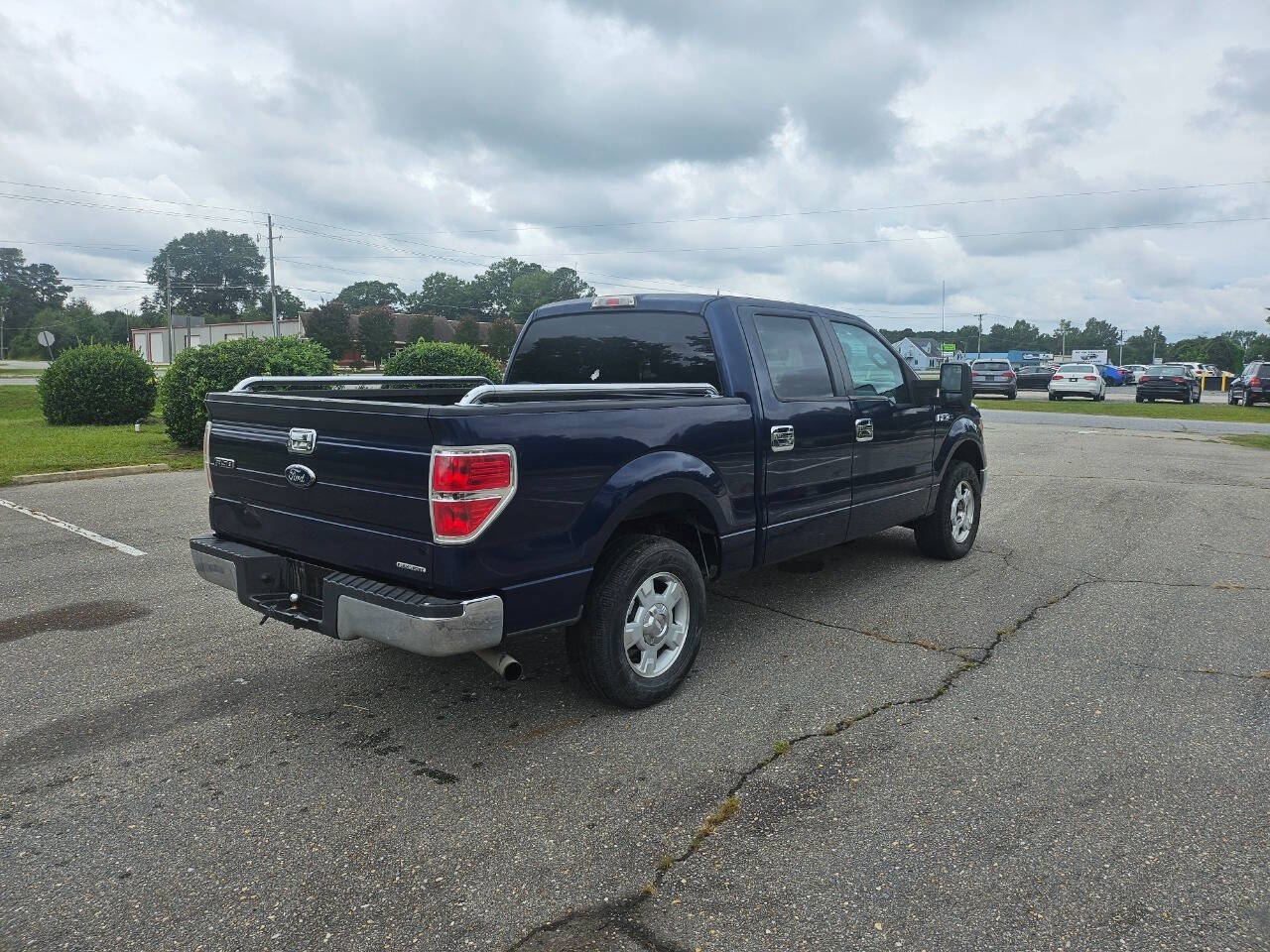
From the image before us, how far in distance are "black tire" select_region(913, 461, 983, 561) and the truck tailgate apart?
440 centimetres

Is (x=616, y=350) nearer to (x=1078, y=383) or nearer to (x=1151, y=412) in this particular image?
(x=1151, y=412)

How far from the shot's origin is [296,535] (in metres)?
3.84

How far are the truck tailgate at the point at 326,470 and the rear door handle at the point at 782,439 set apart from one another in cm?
206

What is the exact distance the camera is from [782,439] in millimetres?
4668

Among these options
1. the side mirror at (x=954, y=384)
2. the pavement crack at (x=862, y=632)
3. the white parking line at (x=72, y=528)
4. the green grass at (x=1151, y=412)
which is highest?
the side mirror at (x=954, y=384)

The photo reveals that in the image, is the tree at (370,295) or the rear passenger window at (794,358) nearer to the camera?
the rear passenger window at (794,358)

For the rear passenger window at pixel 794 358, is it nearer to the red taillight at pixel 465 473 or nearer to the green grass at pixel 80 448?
the red taillight at pixel 465 473

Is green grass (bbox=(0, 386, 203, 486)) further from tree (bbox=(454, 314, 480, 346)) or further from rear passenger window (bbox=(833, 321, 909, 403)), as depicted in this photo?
tree (bbox=(454, 314, 480, 346))

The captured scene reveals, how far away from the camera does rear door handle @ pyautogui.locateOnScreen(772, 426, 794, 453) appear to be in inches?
182

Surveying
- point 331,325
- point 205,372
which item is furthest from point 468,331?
point 205,372

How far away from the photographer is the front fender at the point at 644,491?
3631mm

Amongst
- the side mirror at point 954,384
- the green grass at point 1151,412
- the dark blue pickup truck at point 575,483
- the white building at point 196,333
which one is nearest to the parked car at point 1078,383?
the green grass at point 1151,412

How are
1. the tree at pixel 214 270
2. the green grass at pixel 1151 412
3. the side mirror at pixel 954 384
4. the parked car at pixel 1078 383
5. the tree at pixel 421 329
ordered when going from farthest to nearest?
1. the tree at pixel 214 270
2. the tree at pixel 421 329
3. the parked car at pixel 1078 383
4. the green grass at pixel 1151 412
5. the side mirror at pixel 954 384

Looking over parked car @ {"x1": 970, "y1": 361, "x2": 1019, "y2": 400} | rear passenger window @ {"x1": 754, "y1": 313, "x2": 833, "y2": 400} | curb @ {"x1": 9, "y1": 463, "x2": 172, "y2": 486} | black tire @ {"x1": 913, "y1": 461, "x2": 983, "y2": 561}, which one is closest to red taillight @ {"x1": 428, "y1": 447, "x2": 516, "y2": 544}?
rear passenger window @ {"x1": 754, "y1": 313, "x2": 833, "y2": 400}
